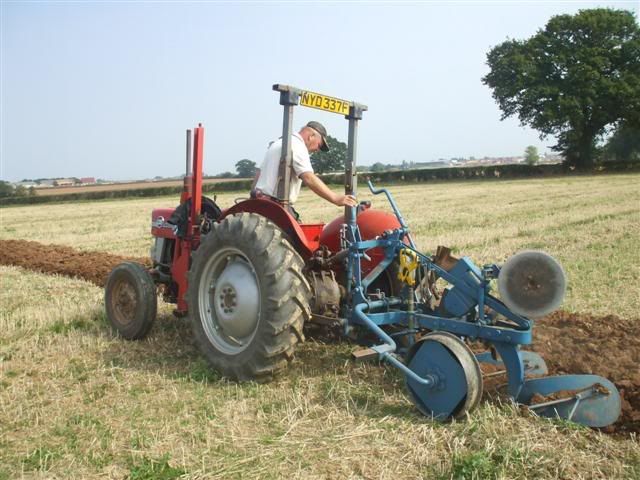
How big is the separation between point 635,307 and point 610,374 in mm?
2635

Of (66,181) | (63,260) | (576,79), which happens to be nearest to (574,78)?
(576,79)

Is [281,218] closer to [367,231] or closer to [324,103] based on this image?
[367,231]

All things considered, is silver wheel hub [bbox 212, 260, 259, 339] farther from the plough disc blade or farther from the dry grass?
the dry grass

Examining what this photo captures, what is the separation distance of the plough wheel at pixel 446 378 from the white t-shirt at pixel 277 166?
5.44ft

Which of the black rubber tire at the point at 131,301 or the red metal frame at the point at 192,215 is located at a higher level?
the red metal frame at the point at 192,215

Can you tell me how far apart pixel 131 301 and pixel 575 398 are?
13.0ft

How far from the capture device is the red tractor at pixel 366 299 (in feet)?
12.1

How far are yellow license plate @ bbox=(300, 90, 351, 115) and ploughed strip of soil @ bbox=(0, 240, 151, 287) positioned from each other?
503 centimetres

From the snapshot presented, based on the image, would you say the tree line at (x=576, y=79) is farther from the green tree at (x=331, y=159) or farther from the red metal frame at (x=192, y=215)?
the red metal frame at (x=192, y=215)

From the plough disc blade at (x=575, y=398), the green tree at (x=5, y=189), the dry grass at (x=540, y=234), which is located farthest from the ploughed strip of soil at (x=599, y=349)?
the green tree at (x=5, y=189)

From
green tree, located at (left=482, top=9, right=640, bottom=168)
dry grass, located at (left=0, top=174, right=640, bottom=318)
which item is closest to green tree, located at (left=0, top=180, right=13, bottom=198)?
dry grass, located at (left=0, top=174, right=640, bottom=318)

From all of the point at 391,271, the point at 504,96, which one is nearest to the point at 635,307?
the point at 391,271

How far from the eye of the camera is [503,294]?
3805mm

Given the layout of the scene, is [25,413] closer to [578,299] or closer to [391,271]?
[391,271]
